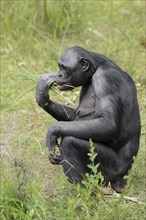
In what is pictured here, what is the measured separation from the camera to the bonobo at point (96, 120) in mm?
4629

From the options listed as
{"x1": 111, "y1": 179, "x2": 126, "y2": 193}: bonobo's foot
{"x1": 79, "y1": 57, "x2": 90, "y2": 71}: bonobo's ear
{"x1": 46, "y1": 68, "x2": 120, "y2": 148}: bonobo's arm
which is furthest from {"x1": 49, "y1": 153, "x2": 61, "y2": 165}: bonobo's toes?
{"x1": 79, "y1": 57, "x2": 90, "y2": 71}: bonobo's ear

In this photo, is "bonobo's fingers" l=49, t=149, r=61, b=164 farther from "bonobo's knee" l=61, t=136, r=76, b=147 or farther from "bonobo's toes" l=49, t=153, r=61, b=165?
"bonobo's knee" l=61, t=136, r=76, b=147

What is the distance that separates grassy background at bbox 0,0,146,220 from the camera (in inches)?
181

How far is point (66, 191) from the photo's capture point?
4.85 metres

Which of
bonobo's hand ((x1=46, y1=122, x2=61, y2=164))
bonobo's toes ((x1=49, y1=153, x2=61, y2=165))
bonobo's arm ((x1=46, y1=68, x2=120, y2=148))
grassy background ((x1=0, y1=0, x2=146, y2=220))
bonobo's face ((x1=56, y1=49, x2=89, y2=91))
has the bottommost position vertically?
grassy background ((x1=0, y1=0, x2=146, y2=220))

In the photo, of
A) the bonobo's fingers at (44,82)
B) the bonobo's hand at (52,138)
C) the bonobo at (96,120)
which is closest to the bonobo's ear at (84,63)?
the bonobo at (96,120)

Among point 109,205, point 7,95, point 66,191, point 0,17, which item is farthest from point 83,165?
point 0,17

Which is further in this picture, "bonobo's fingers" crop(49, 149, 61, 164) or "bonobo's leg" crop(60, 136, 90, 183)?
"bonobo's fingers" crop(49, 149, 61, 164)

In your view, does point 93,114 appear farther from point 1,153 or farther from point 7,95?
point 7,95

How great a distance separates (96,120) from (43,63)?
110 inches

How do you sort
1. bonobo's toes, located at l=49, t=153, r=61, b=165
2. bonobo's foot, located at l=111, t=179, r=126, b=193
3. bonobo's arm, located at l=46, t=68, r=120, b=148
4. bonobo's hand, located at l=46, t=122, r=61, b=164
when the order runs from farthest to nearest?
bonobo's foot, located at l=111, t=179, r=126, b=193
bonobo's toes, located at l=49, t=153, r=61, b=165
bonobo's hand, located at l=46, t=122, r=61, b=164
bonobo's arm, located at l=46, t=68, r=120, b=148

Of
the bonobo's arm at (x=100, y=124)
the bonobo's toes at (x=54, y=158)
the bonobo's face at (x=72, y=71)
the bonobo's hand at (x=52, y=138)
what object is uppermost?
the bonobo's face at (x=72, y=71)

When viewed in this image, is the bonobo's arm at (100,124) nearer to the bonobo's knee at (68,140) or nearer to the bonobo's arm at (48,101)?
the bonobo's knee at (68,140)

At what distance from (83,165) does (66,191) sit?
0.79ft
